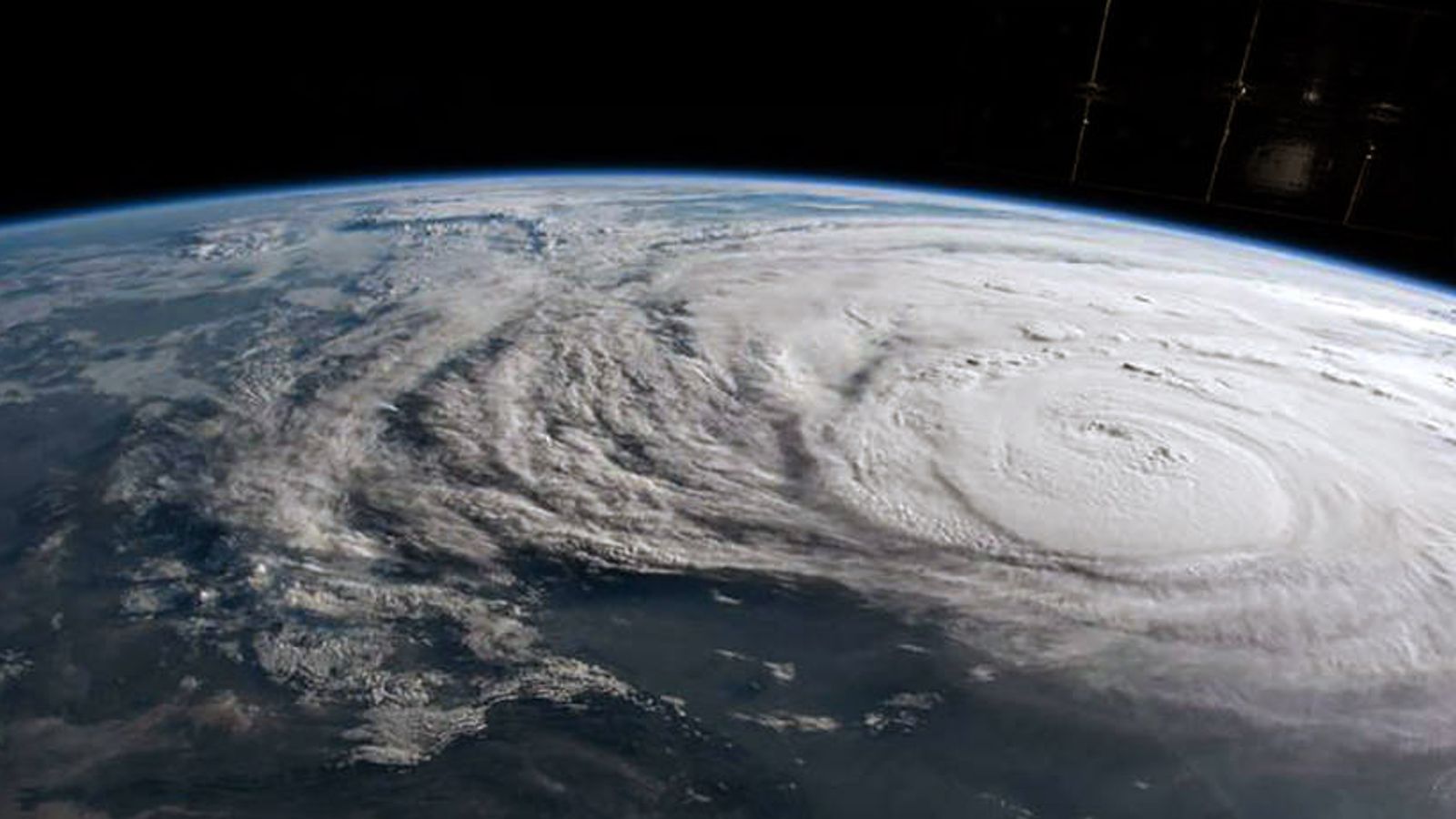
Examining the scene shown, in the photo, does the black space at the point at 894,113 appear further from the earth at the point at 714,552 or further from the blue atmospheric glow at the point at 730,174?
the earth at the point at 714,552

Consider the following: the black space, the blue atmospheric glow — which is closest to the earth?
the blue atmospheric glow

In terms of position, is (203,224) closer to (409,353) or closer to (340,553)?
(409,353)

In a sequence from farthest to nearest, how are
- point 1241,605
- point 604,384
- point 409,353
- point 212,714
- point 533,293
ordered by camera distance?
1. point 533,293
2. point 409,353
3. point 604,384
4. point 1241,605
5. point 212,714

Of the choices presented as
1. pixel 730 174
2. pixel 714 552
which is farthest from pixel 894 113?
pixel 714 552

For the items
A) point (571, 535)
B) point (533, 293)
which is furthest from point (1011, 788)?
point (533, 293)

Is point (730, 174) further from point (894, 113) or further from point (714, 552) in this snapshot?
point (714, 552)
